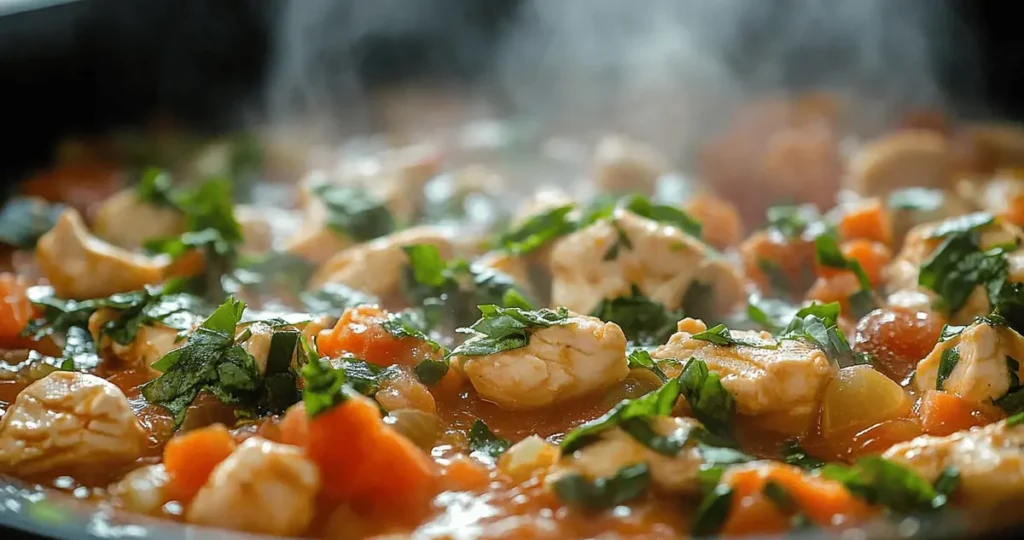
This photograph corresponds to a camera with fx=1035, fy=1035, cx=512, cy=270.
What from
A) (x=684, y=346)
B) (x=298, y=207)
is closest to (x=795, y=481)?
(x=684, y=346)

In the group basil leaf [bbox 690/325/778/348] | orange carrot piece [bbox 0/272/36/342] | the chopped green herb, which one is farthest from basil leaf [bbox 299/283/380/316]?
the chopped green herb

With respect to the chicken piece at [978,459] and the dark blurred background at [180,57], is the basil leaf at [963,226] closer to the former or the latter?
the chicken piece at [978,459]

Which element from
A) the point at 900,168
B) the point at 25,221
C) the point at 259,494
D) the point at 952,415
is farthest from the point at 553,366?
the point at 25,221

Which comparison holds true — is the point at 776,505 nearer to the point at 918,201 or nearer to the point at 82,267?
the point at 918,201

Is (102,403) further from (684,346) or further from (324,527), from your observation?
(684,346)

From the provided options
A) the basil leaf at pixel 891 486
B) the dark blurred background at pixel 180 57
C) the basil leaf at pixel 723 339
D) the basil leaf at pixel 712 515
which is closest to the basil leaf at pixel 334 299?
the basil leaf at pixel 723 339
